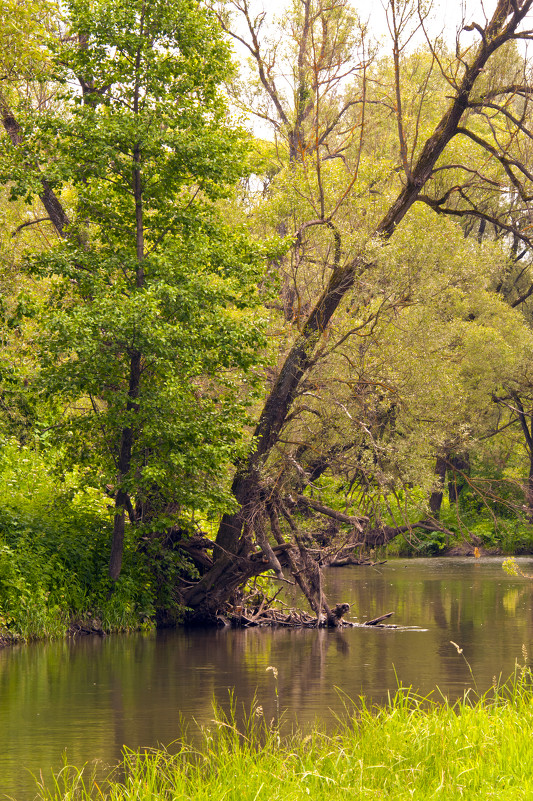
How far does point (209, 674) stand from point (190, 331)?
6790 mm

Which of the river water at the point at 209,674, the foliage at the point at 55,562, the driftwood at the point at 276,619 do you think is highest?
the foliage at the point at 55,562

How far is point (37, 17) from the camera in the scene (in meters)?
22.6

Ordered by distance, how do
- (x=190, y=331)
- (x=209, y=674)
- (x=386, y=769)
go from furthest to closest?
(x=190, y=331), (x=209, y=674), (x=386, y=769)

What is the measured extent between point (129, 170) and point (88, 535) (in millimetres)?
7931

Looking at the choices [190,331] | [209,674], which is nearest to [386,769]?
[209,674]

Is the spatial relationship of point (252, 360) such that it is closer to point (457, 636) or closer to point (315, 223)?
point (315, 223)

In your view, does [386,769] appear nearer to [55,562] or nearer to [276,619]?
[55,562]

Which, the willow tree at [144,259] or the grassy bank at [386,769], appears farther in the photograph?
the willow tree at [144,259]

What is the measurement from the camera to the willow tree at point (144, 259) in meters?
18.5

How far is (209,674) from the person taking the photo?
16.2m

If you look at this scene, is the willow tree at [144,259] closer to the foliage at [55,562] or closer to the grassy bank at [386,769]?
the foliage at [55,562]

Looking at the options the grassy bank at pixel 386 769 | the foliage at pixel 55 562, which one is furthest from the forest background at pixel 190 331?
the grassy bank at pixel 386 769

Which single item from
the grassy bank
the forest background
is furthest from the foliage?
the grassy bank

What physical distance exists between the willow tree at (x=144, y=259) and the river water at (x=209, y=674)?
3110mm
